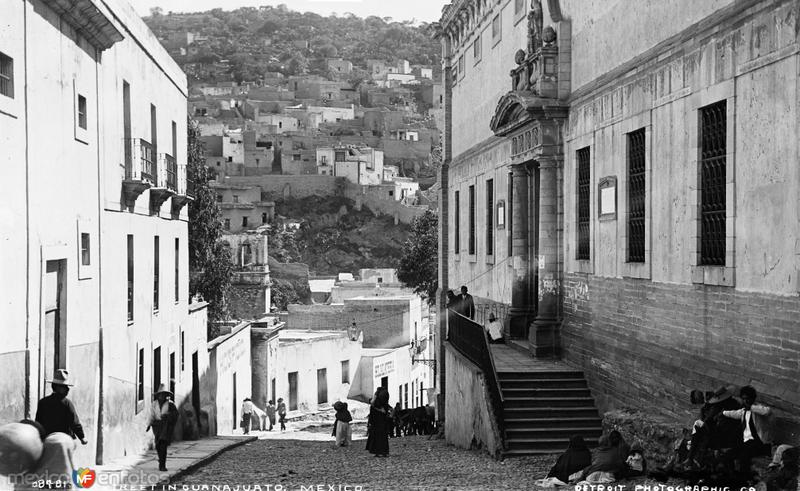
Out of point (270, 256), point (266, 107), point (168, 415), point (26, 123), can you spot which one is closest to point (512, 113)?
point (168, 415)

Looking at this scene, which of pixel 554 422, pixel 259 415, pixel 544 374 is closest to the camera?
pixel 554 422

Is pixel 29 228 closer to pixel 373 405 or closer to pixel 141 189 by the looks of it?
pixel 141 189

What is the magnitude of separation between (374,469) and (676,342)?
15.9 ft

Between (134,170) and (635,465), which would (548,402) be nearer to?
(635,465)

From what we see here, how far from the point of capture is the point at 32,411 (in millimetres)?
11156

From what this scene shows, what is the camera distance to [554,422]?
14.5 meters

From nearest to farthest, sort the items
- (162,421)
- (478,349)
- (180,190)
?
(162,421)
(478,349)
(180,190)

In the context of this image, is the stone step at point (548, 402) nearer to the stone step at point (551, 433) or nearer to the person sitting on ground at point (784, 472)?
the stone step at point (551, 433)

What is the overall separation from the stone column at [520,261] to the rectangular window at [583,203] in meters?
2.78

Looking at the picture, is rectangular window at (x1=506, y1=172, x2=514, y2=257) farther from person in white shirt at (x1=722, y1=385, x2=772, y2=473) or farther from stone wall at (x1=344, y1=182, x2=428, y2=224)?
stone wall at (x1=344, y1=182, x2=428, y2=224)

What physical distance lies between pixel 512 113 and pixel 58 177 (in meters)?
9.16

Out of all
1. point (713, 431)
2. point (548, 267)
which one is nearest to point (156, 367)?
point (548, 267)

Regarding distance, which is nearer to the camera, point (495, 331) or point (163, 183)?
point (163, 183)

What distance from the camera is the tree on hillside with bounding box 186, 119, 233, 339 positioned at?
136ft
